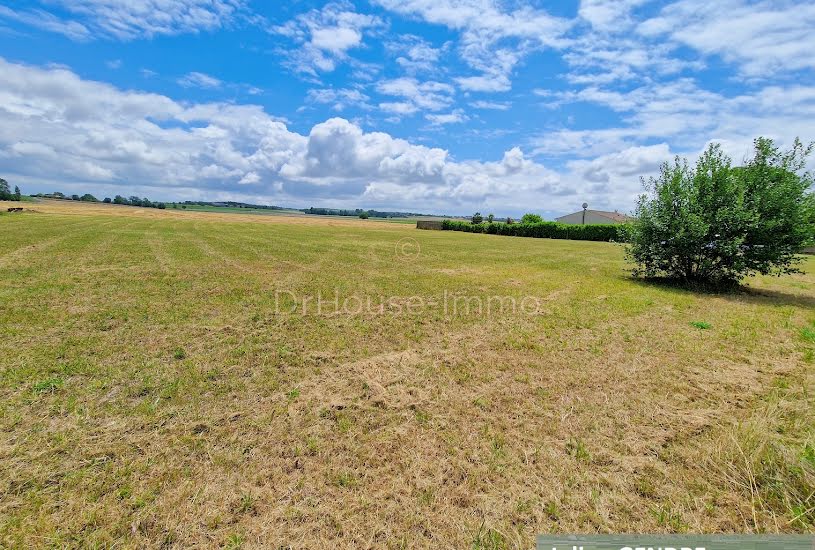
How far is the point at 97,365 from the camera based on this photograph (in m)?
5.35

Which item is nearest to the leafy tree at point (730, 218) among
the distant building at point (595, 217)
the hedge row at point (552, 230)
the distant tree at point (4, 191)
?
the hedge row at point (552, 230)

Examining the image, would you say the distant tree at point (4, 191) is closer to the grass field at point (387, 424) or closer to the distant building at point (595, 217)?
the grass field at point (387, 424)

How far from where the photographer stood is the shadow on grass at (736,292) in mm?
11203

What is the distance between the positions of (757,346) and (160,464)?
1001 centimetres

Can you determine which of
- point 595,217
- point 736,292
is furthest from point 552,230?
point 736,292

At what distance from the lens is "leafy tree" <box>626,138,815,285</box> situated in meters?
11.2

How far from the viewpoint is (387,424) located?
13.8 ft

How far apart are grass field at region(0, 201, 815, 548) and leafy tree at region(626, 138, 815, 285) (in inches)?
143

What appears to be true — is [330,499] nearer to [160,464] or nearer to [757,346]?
[160,464]

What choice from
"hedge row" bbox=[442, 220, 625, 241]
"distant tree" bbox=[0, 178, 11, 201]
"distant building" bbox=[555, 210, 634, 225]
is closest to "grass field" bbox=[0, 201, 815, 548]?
"hedge row" bbox=[442, 220, 625, 241]

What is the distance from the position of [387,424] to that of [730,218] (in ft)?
44.7

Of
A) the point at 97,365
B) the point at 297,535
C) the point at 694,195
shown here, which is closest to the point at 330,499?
the point at 297,535

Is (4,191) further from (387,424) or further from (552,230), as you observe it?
(387,424)

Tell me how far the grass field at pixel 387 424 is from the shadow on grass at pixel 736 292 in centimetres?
259
